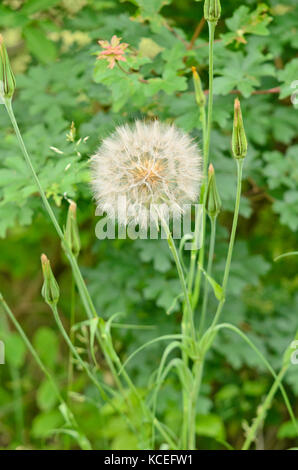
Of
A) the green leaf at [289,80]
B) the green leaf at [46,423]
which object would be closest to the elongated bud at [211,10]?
the green leaf at [289,80]

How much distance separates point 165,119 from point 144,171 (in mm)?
425

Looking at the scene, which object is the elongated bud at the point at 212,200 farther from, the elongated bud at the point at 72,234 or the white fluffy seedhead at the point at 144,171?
the elongated bud at the point at 72,234

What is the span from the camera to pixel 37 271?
2289 millimetres

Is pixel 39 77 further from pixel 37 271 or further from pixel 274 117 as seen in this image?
pixel 37 271

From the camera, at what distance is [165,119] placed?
1.30 metres

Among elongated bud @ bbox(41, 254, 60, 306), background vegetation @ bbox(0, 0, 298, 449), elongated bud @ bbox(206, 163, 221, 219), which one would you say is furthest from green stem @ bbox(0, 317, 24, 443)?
elongated bud @ bbox(206, 163, 221, 219)

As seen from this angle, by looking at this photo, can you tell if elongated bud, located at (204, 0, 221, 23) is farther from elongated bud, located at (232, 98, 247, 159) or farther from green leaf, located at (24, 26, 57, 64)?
green leaf, located at (24, 26, 57, 64)

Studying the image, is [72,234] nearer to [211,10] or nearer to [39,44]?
[211,10]

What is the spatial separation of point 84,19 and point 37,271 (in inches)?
42.4

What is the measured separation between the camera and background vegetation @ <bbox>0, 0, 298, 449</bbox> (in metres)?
1.21

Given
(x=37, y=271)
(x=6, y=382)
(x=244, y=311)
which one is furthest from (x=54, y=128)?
(x=6, y=382)

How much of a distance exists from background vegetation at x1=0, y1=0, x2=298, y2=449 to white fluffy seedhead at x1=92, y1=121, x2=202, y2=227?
2.7 inches

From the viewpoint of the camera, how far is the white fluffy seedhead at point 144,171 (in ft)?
2.98

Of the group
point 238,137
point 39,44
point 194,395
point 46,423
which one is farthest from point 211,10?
point 46,423
